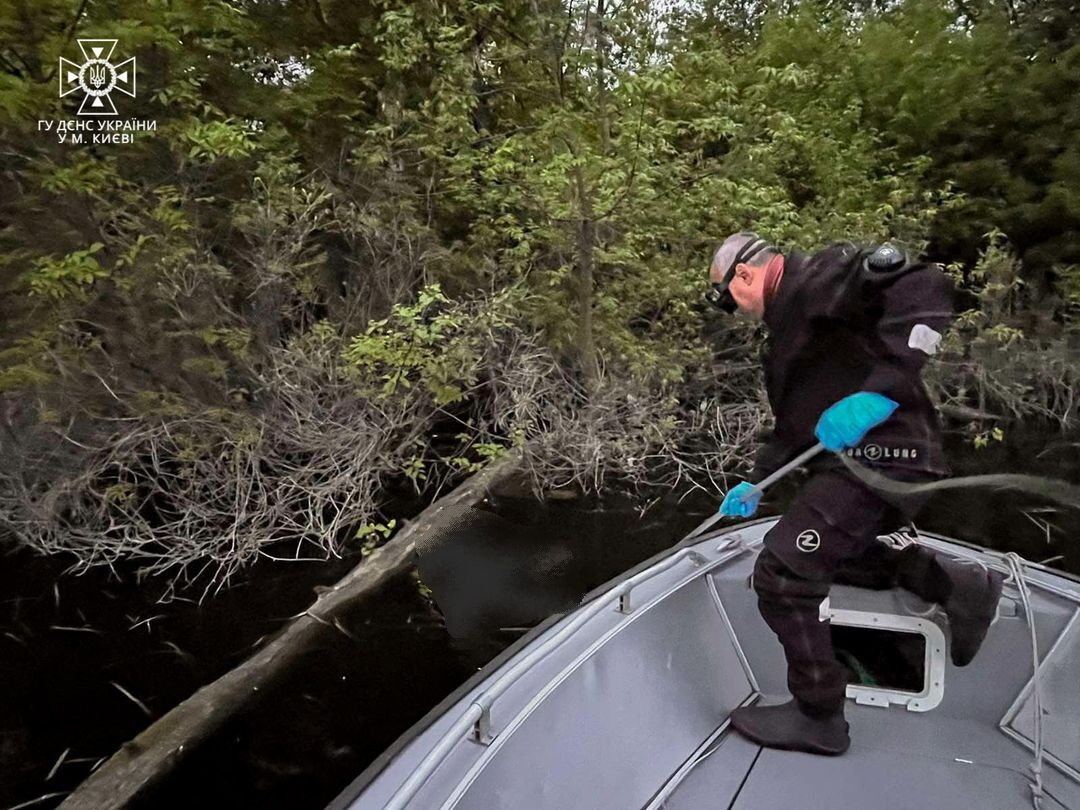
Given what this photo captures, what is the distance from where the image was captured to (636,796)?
1.93 metres

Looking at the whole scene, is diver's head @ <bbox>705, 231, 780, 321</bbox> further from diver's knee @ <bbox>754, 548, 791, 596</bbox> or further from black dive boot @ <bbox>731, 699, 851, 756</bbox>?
black dive boot @ <bbox>731, 699, 851, 756</bbox>

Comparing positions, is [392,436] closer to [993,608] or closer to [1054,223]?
[993,608]

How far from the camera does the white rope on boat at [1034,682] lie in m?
1.90

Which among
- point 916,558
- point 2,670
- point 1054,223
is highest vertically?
point 1054,223

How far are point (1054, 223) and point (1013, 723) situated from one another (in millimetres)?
6812

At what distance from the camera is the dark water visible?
3.28 m

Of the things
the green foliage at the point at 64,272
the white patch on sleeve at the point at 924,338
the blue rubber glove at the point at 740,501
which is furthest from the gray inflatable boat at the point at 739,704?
the green foliage at the point at 64,272

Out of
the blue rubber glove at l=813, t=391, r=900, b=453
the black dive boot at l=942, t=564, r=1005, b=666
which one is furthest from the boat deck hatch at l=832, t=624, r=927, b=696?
the blue rubber glove at l=813, t=391, r=900, b=453

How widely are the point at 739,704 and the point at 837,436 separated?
99 cm

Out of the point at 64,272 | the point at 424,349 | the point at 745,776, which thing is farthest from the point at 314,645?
the point at 745,776

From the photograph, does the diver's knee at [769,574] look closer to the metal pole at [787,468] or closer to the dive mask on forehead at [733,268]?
the metal pole at [787,468]

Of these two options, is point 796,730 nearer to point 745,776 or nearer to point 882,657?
point 745,776

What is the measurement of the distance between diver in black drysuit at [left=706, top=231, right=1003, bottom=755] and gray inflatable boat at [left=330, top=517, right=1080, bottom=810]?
9 cm

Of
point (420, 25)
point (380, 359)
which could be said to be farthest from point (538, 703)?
point (420, 25)
